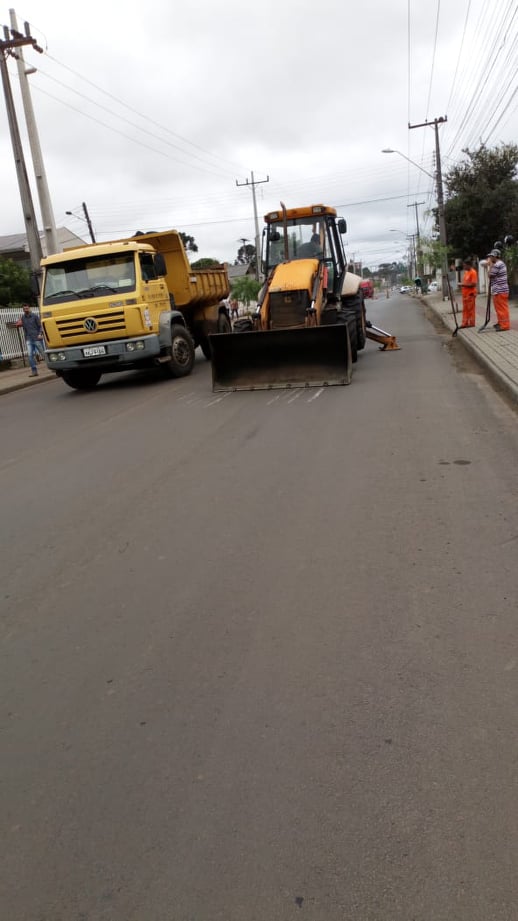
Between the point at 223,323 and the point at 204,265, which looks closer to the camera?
the point at 223,323

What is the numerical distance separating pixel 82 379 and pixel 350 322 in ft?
18.4

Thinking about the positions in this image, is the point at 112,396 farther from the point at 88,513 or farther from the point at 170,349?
the point at 88,513

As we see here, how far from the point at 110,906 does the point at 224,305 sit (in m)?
16.8

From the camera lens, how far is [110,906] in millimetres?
2096

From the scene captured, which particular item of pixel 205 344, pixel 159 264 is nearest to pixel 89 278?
pixel 159 264

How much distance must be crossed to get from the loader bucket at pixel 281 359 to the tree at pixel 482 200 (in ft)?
94.4

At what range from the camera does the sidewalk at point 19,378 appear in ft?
55.1

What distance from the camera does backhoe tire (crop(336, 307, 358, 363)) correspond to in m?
12.2

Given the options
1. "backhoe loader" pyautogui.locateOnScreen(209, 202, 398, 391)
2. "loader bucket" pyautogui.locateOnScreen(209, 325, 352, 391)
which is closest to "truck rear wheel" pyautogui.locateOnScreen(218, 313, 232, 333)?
"backhoe loader" pyautogui.locateOnScreen(209, 202, 398, 391)

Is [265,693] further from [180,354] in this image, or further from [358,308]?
[358,308]

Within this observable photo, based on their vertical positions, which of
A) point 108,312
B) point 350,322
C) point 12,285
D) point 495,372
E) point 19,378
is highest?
point 12,285

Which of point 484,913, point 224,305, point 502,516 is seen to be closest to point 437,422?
point 502,516

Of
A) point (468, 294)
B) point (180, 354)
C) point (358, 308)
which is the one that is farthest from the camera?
point (468, 294)

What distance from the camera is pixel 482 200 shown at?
120ft
